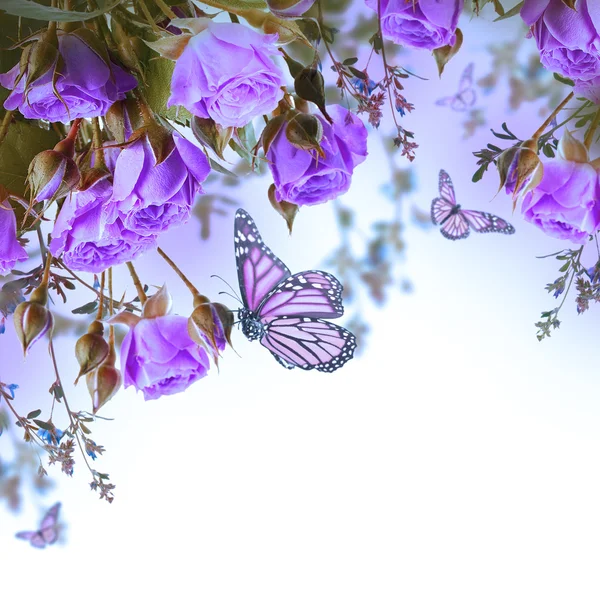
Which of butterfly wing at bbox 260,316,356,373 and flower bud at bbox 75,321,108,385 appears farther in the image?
butterfly wing at bbox 260,316,356,373

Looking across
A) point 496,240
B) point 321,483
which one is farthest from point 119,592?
Result: point 496,240

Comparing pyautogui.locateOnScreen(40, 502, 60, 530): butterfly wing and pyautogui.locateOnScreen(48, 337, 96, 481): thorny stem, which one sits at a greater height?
pyautogui.locateOnScreen(48, 337, 96, 481): thorny stem

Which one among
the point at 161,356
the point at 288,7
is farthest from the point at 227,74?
the point at 161,356

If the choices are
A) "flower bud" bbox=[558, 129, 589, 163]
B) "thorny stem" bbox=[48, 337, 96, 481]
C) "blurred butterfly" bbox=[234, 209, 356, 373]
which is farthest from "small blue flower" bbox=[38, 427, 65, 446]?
"flower bud" bbox=[558, 129, 589, 163]

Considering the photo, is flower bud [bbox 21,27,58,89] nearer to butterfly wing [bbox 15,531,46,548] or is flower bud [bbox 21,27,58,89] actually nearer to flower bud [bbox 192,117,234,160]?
flower bud [bbox 192,117,234,160]

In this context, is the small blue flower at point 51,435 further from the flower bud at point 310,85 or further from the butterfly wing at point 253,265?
the flower bud at point 310,85

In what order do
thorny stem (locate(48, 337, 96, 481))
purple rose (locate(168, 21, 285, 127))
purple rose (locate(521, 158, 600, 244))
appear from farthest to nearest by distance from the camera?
1. thorny stem (locate(48, 337, 96, 481))
2. purple rose (locate(521, 158, 600, 244))
3. purple rose (locate(168, 21, 285, 127))
